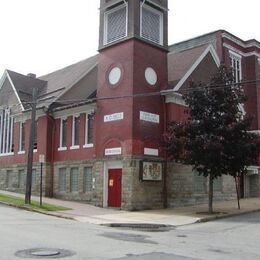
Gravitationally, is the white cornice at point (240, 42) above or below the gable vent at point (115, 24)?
above

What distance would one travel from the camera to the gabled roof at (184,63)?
28.9 m

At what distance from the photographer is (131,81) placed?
85.9ft

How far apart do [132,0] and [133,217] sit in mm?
12638

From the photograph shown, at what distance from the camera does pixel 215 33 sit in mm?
36250

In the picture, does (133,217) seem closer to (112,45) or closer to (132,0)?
(112,45)

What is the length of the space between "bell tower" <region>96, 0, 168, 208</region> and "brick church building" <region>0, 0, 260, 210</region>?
0.06 meters

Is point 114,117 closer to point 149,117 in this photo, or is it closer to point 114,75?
point 149,117

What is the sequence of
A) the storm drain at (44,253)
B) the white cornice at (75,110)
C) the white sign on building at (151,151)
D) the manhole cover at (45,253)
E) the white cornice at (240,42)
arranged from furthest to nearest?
the white cornice at (240,42)
the white cornice at (75,110)
the white sign on building at (151,151)
the manhole cover at (45,253)
the storm drain at (44,253)

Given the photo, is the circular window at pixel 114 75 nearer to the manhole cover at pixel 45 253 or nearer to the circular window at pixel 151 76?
the circular window at pixel 151 76

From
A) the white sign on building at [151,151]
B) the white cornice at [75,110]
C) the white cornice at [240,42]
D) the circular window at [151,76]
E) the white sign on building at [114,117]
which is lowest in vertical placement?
the white sign on building at [151,151]

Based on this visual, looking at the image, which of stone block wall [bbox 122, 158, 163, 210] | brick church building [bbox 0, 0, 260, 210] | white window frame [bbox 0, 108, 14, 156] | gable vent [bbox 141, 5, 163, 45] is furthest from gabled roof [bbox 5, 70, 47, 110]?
stone block wall [bbox 122, 158, 163, 210]

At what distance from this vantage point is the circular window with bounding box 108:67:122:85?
27.1 meters

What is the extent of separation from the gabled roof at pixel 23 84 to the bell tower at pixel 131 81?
454 inches

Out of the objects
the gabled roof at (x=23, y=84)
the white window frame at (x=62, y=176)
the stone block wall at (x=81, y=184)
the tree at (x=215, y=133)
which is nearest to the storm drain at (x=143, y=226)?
the tree at (x=215, y=133)
